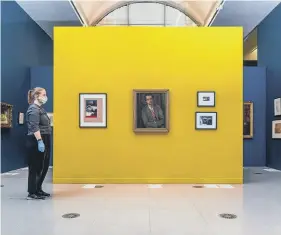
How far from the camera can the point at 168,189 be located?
6.27m

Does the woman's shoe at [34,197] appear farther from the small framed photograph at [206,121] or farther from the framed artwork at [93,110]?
the small framed photograph at [206,121]

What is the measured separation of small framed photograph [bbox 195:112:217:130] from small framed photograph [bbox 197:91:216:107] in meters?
0.18

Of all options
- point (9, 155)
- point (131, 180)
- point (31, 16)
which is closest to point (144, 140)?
point (131, 180)

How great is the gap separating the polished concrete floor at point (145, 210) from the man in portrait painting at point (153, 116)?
121 centimetres

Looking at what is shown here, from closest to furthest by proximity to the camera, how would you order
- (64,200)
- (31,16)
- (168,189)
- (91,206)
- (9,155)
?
(91,206) → (64,200) → (168,189) → (9,155) → (31,16)

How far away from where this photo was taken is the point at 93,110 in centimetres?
702

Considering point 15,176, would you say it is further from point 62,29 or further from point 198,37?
point 198,37

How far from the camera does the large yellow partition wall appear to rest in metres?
6.98

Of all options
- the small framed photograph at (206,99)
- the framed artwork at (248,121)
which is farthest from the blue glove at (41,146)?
the framed artwork at (248,121)

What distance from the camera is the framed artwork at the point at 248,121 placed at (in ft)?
34.6

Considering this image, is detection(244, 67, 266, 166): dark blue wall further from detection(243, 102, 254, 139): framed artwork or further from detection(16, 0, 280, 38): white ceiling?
detection(16, 0, 280, 38): white ceiling

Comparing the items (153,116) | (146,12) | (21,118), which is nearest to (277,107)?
(153,116)

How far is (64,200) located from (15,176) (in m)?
3.44

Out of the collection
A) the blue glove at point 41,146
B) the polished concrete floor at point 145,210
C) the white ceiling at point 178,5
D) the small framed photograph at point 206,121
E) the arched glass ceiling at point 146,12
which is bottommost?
the polished concrete floor at point 145,210
